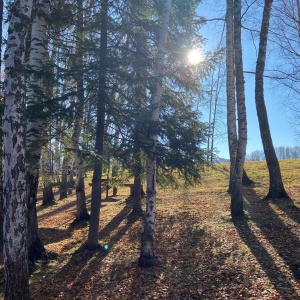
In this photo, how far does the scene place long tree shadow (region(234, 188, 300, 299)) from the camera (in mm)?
5055

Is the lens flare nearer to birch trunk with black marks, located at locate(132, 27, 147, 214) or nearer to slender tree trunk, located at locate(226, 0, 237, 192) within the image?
birch trunk with black marks, located at locate(132, 27, 147, 214)

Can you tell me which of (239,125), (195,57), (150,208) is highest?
(195,57)

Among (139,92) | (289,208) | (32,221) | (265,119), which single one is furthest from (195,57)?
(32,221)

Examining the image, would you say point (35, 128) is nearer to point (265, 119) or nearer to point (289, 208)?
point (289, 208)

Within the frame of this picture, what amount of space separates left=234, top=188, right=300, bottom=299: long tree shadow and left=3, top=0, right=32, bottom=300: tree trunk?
13.4 ft

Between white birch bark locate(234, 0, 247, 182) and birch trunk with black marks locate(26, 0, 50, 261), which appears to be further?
white birch bark locate(234, 0, 247, 182)

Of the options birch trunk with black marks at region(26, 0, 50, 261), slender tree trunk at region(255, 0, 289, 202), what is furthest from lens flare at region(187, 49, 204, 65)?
birch trunk with black marks at region(26, 0, 50, 261)

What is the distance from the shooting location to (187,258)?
6555 mm

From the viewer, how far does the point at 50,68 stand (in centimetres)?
630

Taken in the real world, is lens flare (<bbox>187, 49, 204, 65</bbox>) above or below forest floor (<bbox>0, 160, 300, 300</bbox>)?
above

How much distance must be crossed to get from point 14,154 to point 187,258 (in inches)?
171

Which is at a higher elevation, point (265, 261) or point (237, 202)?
point (237, 202)

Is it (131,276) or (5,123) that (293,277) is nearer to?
(131,276)

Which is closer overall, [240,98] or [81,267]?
[81,267]
